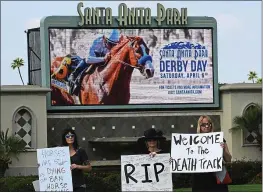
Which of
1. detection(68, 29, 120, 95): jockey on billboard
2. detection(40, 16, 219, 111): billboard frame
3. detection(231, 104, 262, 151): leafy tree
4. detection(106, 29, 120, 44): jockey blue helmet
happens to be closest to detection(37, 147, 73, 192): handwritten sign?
detection(40, 16, 219, 111): billboard frame

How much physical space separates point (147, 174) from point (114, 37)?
23306 millimetres

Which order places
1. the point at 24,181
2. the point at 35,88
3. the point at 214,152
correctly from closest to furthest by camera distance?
1. the point at 214,152
2. the point at 24,181
3. the point at 35,88

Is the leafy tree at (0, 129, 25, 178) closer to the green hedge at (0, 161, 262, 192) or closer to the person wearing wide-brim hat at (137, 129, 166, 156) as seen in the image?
the green hedge at (0, 161, 262, 192)

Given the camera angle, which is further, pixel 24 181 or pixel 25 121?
pixel 25 121

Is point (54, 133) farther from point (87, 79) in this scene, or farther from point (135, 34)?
point (135, 34)

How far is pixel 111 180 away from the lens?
3011cm

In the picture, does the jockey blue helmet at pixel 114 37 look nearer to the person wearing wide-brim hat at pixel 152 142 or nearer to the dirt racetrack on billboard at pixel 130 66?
the dirt racetrack on billboard at pixel 130 66

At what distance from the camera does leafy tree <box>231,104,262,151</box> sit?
37594 millimetres

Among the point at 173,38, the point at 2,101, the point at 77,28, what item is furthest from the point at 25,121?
the point at 173,38

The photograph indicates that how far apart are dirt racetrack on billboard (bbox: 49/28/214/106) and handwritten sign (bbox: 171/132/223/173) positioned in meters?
22.4

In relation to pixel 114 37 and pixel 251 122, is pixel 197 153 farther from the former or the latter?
pixel 251 122

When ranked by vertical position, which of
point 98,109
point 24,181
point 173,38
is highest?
point 173,38

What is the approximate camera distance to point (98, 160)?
37.0 metres

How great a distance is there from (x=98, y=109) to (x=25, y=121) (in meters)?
3.02
